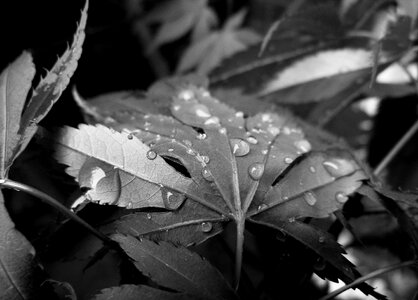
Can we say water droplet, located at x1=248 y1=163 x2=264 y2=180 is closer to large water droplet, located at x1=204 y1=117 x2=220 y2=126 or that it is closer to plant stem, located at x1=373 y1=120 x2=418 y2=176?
large water droplet, located at x1=204 y1=117 x2=220 y2=126

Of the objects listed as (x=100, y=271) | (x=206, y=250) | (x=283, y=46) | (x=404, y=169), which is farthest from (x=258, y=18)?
(x=100, y=271)

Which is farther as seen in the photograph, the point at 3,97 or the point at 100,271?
the point at 100,271

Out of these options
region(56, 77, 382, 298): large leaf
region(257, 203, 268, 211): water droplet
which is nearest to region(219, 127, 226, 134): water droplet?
region(56, 77, 382, 298): large leaf

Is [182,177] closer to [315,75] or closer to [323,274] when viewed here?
[323,274]

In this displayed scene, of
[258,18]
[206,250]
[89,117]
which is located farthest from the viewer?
[258,18]

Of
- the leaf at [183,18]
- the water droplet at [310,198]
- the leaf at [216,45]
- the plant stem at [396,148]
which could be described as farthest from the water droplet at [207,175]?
the leaf at [183,18]

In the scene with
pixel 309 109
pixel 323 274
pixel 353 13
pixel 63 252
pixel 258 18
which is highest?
pixel 258 18

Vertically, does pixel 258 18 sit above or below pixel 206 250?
above

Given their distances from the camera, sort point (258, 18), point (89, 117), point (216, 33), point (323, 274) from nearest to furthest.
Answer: point (323, 274), point (89, 117), point (216, 33), point (258, 18)
